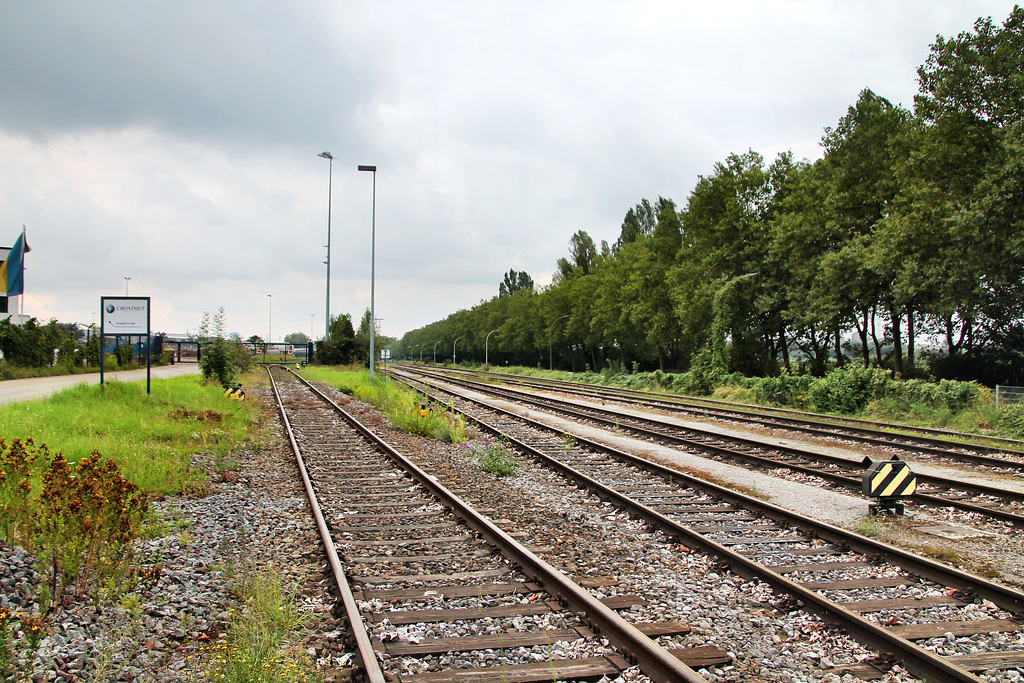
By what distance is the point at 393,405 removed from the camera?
71.5 feet

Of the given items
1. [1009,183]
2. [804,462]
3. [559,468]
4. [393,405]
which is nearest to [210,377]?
[393,405]

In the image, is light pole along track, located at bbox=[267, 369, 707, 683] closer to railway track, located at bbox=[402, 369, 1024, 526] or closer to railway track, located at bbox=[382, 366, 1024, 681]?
railway track, located at bbox=[382, 366, 1024, 681]

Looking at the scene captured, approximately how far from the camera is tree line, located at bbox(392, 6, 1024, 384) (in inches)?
992

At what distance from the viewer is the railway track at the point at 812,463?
905 centimetres

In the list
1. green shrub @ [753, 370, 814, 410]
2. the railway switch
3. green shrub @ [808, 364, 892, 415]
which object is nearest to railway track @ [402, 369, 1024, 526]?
the railway switch

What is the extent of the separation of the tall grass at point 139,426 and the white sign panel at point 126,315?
5.46ft

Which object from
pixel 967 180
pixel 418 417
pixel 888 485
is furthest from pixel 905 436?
pixel 967 180

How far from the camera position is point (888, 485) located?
28.2 ft

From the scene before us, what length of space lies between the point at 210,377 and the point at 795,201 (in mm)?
33462

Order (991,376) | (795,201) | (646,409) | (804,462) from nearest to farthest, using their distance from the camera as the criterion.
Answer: (804,462) → (646,409) → (991,376) → (795,201)

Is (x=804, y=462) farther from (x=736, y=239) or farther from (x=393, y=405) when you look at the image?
(x=736, y=239)

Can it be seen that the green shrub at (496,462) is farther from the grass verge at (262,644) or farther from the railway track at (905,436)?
the railway track at (905,436)

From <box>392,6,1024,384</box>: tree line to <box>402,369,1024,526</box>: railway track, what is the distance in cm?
1500

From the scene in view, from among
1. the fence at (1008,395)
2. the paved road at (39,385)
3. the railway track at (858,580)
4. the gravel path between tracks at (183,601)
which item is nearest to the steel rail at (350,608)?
the gravel path between tracks at (183,601)
